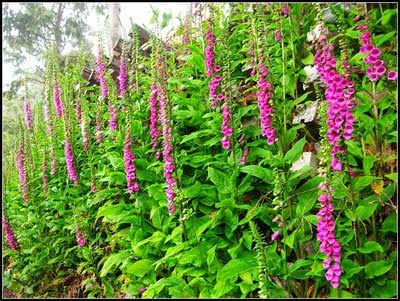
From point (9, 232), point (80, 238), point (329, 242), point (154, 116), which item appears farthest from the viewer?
point (9, 232)

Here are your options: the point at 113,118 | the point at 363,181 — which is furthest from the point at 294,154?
the point at 113,118

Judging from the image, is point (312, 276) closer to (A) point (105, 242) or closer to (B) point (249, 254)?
(B) point (249, 254)

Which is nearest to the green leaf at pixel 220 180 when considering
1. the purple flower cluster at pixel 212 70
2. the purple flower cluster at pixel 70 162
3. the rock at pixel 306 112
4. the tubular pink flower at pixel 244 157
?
the tubular pink flower at pixel 244 157

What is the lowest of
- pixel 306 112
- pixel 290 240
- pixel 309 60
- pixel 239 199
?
pixel 290 240

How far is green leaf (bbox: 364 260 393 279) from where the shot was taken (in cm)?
254

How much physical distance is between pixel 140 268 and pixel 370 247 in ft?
6.99

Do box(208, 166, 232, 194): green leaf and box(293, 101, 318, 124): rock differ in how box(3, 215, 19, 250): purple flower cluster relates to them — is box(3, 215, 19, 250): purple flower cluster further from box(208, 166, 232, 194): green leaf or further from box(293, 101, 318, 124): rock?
box(293, 101, 318, 124): rock

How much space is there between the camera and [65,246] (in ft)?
16.4

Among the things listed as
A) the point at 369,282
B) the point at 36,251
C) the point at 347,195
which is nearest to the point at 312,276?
the point at 369,282

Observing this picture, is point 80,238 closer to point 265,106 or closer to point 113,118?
point 113,118

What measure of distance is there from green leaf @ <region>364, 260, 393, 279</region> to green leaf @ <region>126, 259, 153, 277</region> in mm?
2020

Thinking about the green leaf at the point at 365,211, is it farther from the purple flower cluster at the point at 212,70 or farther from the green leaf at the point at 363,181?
the purple flower cluster at the point at 212,70

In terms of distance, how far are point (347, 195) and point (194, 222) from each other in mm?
1428

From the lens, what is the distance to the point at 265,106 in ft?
10.3
